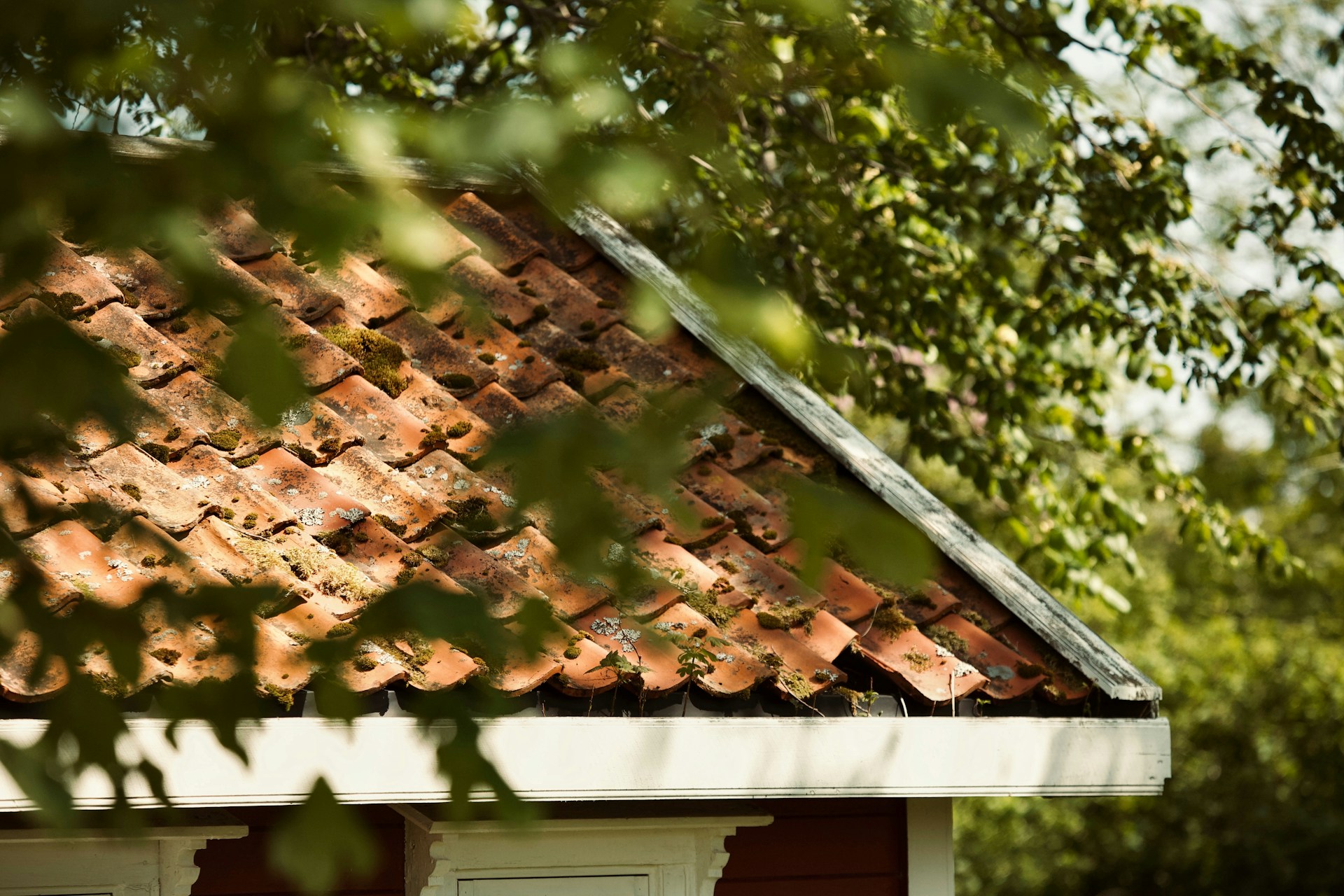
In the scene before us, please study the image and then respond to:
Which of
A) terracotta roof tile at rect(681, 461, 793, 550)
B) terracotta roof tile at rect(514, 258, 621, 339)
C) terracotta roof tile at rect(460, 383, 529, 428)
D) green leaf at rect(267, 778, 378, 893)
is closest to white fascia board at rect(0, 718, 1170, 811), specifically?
terracotta roof tile at rect(681, 461, 793, 550)

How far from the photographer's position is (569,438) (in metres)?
1.19

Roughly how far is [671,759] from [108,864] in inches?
46.2

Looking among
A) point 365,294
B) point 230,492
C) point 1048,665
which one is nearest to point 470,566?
point 230,492

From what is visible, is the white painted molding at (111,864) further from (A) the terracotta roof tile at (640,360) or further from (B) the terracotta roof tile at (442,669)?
(A) the terracotta roof tile at (640,360)

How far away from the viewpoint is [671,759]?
97.3 inches

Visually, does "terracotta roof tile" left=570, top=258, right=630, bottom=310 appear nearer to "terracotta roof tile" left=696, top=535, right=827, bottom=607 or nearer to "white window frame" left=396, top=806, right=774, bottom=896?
"terracotta roof tile" left=696, top=535, right=827, bottom=607

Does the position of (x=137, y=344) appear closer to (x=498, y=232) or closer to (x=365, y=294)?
(x=365, y=294)

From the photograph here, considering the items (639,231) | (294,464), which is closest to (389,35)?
(294,464)

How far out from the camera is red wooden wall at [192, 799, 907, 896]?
9.04 ft

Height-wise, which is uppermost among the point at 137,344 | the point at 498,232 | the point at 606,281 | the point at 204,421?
the point at 498,232

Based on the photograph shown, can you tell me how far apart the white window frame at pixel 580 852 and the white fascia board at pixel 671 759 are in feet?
1.21

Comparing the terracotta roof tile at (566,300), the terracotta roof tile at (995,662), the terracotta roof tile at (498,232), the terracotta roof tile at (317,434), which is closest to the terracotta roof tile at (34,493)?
the terracotta roof tile at (317,434)

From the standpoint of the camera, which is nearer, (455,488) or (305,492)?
(305,492)

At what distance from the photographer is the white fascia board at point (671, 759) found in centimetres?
215
